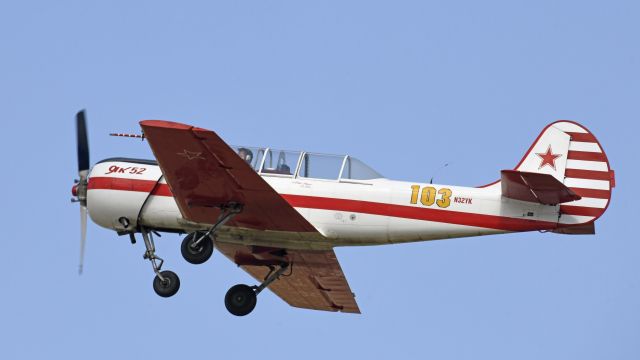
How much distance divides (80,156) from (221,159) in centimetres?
360

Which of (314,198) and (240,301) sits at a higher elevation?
(314,198)

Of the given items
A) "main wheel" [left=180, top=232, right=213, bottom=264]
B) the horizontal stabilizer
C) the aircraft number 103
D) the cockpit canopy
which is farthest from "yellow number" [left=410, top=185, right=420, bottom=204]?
"main wheel" [left=180, top=232, right=213, bottom=264]

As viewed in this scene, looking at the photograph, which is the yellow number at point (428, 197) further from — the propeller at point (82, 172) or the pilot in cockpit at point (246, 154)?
the propeller at point (82, 172)

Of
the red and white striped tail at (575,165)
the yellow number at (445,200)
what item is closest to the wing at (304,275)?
the yellow number at (445,200)

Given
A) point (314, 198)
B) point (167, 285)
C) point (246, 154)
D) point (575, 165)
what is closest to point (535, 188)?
point (575, 165)

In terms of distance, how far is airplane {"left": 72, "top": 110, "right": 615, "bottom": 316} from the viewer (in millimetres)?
18297

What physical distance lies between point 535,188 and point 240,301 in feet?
18.0

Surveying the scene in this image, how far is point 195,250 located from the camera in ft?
61.4

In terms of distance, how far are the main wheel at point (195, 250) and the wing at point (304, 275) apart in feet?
5.48

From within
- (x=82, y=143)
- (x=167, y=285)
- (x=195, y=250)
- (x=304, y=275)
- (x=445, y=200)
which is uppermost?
(x=82, y=143)

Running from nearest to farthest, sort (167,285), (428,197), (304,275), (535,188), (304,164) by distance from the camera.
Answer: (535,188), (428,197), (304,164), (167,285), (304,275)

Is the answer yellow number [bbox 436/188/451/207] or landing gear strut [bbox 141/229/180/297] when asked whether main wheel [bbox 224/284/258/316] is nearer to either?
landing gear strut [bbox 141/229/180/297]

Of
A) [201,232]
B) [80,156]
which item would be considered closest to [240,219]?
[201,232]

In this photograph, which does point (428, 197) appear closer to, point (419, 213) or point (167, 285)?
point (419, 213)
